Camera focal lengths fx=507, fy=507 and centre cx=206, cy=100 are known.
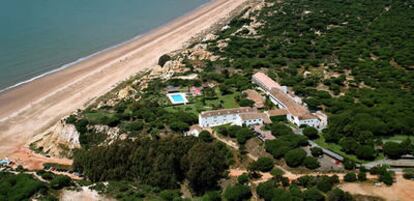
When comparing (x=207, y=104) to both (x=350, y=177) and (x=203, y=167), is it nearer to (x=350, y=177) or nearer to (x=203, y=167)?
(x=203, y=167)

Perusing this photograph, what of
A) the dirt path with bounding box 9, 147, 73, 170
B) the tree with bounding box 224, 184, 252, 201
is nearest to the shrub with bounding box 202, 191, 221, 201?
the tree with bounding box 224, 184, 252, 201

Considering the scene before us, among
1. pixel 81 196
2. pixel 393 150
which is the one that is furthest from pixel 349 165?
pixel 81 196

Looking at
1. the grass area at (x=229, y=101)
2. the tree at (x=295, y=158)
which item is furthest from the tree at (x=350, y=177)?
the grass area at (x=229, y=101)

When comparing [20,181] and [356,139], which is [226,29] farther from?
[20,181]

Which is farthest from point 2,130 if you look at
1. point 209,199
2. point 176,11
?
point 176,11

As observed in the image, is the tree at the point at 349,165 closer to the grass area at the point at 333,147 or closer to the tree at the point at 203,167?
the grass area at the point at 333,147
